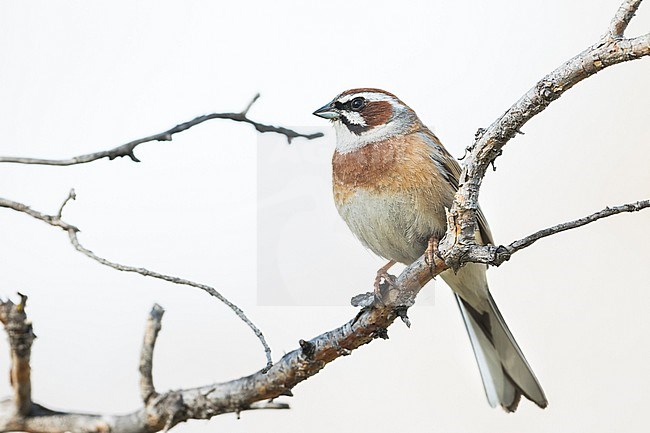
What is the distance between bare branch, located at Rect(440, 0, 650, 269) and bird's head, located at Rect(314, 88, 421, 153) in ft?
2.30

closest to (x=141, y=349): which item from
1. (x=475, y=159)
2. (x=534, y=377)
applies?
(x=475, y=159)

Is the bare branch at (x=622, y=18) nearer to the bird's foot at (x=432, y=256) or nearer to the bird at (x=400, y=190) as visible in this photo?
the bird's foot at (x=432, y=256)

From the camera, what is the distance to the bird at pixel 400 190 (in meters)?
1.75

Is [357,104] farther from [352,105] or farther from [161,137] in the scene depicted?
[161,137]

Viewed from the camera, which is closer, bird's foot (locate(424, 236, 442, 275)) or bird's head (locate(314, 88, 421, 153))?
bird's foot (locate(424, 236, 442, 275))

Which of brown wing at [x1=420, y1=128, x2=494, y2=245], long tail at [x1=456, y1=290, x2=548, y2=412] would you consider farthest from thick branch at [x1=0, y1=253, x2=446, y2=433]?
long tail at [x1=456, y1=290, x2=548, y2=412]

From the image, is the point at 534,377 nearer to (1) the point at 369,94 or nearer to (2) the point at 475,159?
(1) the point at 369,94

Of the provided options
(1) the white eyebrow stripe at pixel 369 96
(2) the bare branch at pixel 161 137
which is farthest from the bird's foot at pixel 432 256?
(1) the white eyebrow stripe at pixel 369 96

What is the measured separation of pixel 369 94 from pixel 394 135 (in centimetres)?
12

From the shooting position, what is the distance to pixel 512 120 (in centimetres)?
107

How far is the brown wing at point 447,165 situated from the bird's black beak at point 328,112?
22 cm

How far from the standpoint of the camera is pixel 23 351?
38.4 inches

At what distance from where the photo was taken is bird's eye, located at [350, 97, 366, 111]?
6.09ft

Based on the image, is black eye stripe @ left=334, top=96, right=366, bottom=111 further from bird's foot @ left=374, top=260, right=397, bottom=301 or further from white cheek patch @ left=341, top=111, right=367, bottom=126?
bird's foot @ left=374, top=260, right=397, bottom=301
